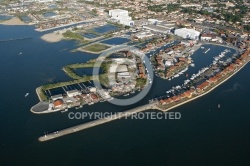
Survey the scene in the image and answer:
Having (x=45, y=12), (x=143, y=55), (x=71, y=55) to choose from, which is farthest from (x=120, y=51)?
(x=45, y=12)

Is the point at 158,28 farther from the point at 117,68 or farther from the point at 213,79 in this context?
the point at 213,79

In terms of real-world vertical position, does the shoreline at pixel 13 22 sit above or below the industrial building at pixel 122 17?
below

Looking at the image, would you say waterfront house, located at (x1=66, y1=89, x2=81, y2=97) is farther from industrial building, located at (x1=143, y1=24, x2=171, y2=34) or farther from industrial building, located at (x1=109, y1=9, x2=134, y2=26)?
industrial building, located at (x1=109, y1=9, x2=134, y2=26)

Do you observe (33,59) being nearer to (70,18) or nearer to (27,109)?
(27,109)

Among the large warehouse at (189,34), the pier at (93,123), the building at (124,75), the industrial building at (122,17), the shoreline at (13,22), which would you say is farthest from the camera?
the shoreline at (13,22)

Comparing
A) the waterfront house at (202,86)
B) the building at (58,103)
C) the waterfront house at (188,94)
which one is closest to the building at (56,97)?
the building at (58,103)

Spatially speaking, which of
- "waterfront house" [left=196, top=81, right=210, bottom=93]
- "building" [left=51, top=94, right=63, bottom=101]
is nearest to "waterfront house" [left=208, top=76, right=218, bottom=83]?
"waterfront house" [left=196, top=81, right=210, bottom=93]

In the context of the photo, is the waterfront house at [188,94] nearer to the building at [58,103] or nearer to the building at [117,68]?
the building at [117,68]

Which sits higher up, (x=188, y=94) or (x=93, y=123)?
(x=188, y=94)

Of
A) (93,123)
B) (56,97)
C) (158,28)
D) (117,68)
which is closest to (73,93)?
(56,97)
